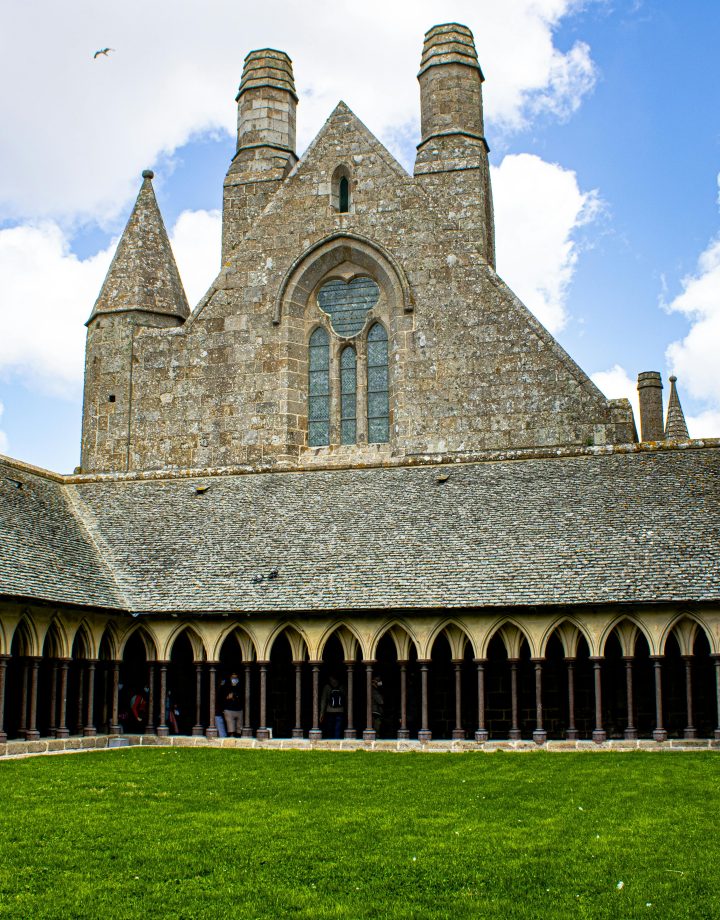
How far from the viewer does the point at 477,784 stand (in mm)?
14312

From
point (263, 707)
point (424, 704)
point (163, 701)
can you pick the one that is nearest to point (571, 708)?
point (424, 704)

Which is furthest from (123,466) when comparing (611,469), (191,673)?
(611,469)

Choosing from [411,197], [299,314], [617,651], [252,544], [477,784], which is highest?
[411,197]

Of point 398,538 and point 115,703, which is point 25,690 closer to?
point 115,703

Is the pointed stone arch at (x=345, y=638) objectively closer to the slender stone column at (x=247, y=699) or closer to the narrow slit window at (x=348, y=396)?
the slender stone column at (x=247, y=699)

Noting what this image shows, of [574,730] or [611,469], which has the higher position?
[611,469]

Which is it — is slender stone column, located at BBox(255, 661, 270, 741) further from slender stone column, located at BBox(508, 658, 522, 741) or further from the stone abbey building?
slender stone column, located at BBox(508, 658, 522, 741)

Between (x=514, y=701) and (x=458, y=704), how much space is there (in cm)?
100

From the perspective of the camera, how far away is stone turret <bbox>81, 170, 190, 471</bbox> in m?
30.5

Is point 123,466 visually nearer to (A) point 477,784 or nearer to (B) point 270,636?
(B) point 270,636

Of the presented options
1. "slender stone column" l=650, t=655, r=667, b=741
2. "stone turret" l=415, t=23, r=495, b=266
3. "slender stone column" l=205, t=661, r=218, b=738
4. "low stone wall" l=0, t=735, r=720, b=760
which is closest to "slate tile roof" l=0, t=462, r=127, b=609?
"slender stone column" l=205, t=661, r=218, b=738

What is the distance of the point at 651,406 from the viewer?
34.9 meters

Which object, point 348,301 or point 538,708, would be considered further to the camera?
point 348,301

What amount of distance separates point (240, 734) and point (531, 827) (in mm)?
12069
